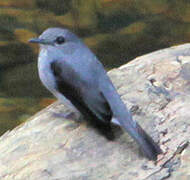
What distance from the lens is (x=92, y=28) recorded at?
6020 millimetres

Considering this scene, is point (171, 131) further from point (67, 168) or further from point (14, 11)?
point (14, 11)

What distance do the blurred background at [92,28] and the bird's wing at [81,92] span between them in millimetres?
2046

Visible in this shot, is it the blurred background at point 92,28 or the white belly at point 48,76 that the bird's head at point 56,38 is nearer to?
the white belly at point 48,76

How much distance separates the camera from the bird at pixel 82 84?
313 cm

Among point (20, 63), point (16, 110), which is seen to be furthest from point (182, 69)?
point (20, 63)

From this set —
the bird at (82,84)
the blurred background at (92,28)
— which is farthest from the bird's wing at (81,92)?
the blurred background at (92,28)

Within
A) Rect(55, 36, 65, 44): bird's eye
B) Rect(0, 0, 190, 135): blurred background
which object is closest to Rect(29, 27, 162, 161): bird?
Rect(55, 36, 65, 44): bird's eye

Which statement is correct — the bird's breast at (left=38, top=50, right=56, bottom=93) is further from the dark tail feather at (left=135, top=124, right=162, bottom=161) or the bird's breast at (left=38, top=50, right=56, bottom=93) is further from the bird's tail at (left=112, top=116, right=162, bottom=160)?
the dark tail feather at (left=135, top=124, right=162, bottom=161)

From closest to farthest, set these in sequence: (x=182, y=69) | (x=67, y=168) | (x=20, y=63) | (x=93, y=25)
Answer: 1. (x=67, y=168)
2. (x=182, y=69)
3. (x=20, y=63)
4. (x=93, y=25)

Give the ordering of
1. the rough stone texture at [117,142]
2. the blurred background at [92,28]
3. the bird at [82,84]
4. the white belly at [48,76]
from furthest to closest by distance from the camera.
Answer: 1. the blurred background at [92,28]
2. the white belly at [48,76]
3. the bird at [82,84]
4. the rough stone texture at [117,142]

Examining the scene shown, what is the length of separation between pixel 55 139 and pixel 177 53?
47.9 inches

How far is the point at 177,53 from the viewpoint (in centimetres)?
406

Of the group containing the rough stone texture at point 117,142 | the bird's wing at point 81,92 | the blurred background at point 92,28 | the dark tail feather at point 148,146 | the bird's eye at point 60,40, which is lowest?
the blurred background at point 92,28

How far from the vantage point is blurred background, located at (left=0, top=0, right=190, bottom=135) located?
5621 mm
